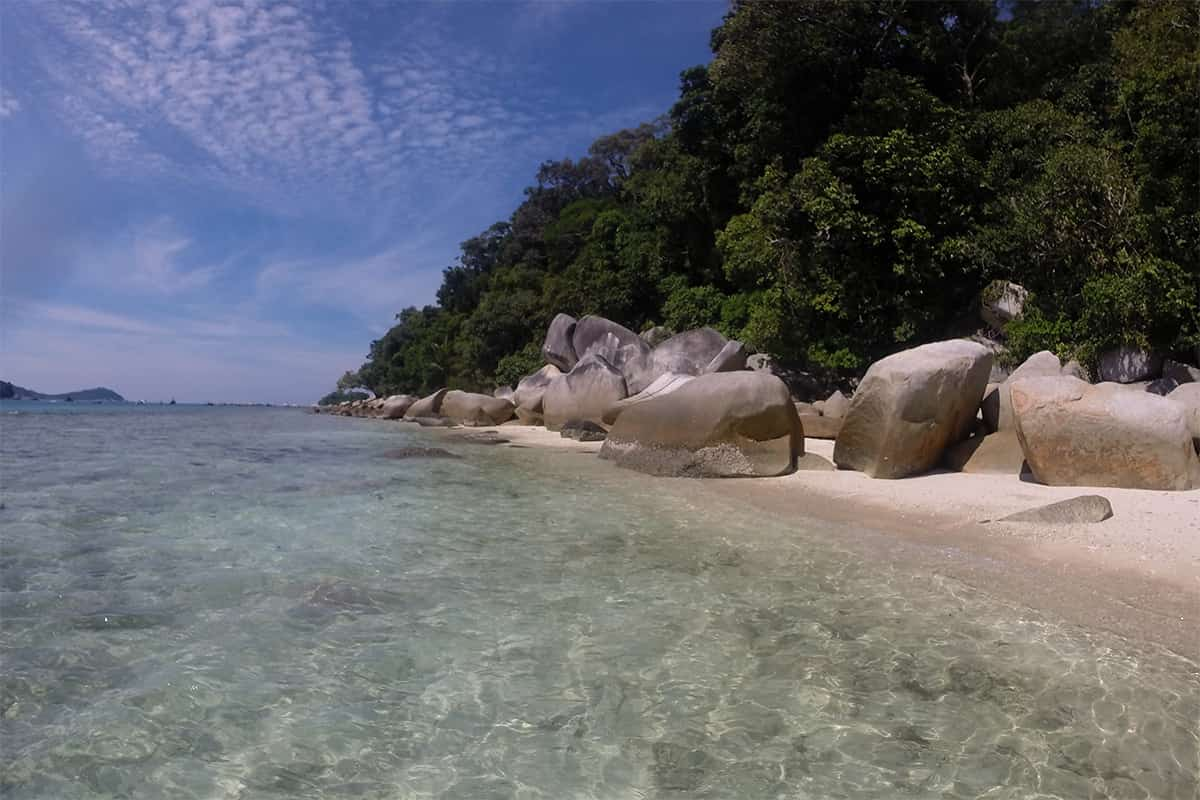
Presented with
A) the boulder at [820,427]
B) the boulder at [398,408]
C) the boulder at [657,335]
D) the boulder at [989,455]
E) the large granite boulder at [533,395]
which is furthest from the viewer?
the boulder at [398,408]

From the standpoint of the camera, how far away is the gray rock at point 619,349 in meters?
19.7

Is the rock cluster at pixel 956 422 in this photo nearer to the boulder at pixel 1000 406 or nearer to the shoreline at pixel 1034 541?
the boulder at pixel 1000 406

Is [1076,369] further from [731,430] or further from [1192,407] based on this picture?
[731,430]

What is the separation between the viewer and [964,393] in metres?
8.41

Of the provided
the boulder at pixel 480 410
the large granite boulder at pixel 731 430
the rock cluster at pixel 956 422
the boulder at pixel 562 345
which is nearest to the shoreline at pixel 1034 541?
the rock cluster at pixel 956 422

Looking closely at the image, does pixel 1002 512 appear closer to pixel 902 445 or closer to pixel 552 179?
pixel 902 445

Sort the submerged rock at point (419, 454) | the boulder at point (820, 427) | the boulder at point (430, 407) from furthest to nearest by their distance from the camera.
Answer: the boulder at point (430, 407)
the submerged rock at point (419, 454)
the boulder at point (820, 427)

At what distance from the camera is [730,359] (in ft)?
56.3

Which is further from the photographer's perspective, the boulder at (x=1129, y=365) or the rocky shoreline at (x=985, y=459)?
the boulder at (x=1129, y=365)

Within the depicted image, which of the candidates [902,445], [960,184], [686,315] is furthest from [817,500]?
[686,315]

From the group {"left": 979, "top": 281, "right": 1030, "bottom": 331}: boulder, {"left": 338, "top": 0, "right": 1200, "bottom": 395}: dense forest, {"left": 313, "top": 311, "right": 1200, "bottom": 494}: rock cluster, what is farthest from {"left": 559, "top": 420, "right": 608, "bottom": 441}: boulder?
{"left": 979, "top": 281, "right": 1030, "bottom": 331}: boulder

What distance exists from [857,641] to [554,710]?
1.73 metres

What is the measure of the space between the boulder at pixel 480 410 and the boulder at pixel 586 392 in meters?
4.82

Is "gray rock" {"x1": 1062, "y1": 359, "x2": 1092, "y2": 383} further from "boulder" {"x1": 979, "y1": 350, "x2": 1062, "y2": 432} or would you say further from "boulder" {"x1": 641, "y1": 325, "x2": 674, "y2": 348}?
"boulder" {"x1": 641, "y1": 325, "x2": 674, "y2": 348}
